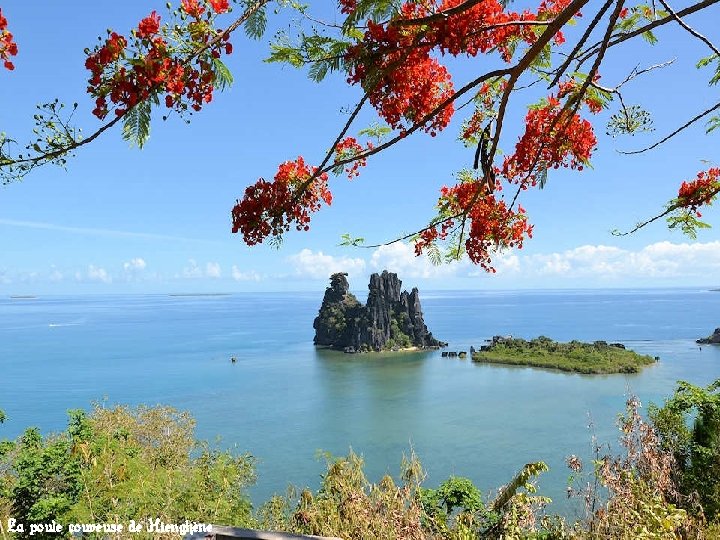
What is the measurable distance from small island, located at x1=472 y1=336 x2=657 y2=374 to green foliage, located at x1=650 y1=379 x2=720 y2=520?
1740 inches

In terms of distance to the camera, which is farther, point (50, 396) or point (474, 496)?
point (50, 396)

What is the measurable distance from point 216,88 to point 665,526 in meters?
3.76

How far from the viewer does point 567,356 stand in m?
62.3

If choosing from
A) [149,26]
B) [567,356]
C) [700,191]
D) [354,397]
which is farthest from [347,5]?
[567,356]

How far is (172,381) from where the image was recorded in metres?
A: 56.3

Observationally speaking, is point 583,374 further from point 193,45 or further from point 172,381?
point 193,45

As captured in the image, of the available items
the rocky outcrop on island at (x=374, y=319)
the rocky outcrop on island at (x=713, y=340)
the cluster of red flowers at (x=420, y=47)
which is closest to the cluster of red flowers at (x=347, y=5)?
the cluster of red flowers at (x=420, y=47)

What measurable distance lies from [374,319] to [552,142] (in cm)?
7654

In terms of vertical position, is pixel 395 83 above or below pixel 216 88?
above

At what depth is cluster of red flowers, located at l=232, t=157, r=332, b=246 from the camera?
328cm

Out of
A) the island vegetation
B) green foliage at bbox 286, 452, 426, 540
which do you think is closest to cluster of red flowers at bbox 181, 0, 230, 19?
the island vegetation

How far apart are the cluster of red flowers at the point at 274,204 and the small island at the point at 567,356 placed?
2295 inches

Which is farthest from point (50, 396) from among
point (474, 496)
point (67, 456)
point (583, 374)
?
point (583, 374)

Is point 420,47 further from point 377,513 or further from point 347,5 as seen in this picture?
point 377,513
